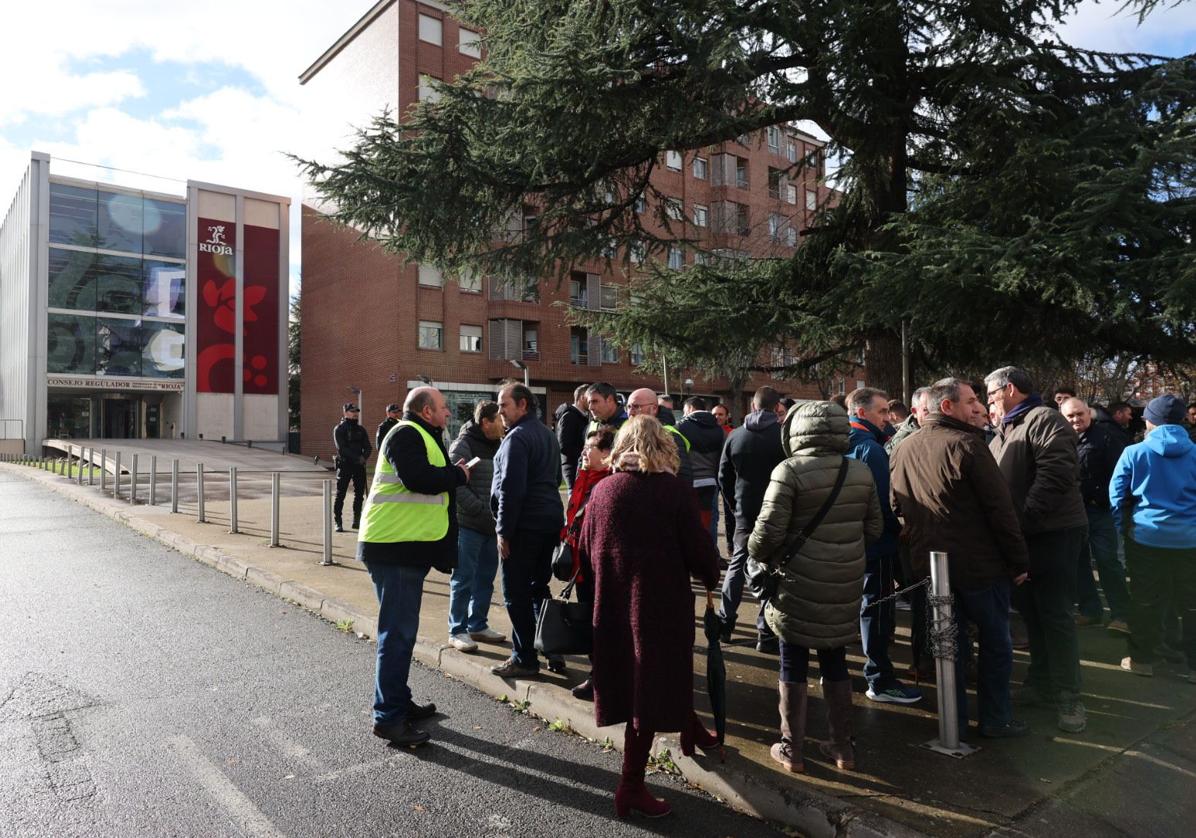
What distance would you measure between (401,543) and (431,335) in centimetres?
3223

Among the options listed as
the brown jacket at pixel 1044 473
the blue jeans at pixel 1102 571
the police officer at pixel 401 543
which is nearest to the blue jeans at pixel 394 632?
the police officer at pixel 401 543

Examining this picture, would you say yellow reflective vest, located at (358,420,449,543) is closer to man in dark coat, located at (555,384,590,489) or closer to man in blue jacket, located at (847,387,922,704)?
man in dark coat, located at (555,384,590,489)

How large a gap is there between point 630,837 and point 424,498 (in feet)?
6.80

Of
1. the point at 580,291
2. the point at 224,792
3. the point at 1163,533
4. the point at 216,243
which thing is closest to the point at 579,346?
the point at 580,291

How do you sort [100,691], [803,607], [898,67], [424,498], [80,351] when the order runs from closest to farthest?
[803,607], [424,498], [100,691], [898,67], [80,351]

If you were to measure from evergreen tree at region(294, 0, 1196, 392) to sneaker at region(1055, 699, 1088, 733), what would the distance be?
471cm

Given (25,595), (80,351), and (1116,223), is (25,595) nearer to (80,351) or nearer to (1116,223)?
(1116,223)

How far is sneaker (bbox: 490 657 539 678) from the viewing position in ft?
16.6

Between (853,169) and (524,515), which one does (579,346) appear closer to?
(853,169)

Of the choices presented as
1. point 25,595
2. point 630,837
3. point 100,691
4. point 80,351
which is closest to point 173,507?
point 25,595

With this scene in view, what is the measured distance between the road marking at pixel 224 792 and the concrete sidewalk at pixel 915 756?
3.70ft

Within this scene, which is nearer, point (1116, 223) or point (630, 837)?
point (630, 837)

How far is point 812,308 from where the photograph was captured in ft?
34.5

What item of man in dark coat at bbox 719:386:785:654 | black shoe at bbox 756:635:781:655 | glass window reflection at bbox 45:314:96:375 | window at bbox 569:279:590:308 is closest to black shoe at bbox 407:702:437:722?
man in dark coat at bbox 719:386:785:654
